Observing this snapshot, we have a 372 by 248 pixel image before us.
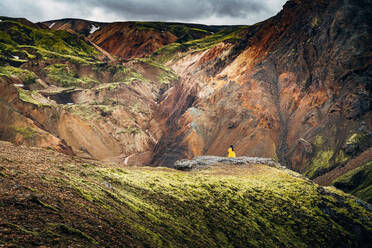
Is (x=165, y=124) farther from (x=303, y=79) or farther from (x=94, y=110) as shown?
(x=303, y=79)

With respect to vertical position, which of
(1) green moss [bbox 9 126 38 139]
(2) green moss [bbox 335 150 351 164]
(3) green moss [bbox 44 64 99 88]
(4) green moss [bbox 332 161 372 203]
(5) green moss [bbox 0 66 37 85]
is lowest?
(1) green moss [bbox 9 126 38 139]

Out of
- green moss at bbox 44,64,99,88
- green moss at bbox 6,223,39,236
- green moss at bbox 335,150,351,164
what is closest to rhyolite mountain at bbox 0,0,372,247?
green moss at bbox 6,223,39,236

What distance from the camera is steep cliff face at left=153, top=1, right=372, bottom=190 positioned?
54.3 metres

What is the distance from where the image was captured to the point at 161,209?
1499 cm

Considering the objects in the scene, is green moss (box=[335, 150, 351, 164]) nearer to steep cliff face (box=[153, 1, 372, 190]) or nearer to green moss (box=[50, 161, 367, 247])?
steep cliff face (box=[153, 1, 372, 190])

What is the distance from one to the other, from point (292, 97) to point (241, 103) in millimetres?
10627

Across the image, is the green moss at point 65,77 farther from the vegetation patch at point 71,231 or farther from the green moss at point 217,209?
the vegetation patch at point 71,231

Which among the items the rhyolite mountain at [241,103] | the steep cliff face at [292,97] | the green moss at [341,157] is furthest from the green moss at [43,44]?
the green moss at [341,157]

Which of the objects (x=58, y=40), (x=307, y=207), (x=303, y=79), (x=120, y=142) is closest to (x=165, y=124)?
(x=120, y=142)

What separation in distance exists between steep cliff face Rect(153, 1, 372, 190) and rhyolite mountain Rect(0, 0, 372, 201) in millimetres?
207

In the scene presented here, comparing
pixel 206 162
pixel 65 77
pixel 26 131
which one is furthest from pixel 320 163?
pixel 65 77

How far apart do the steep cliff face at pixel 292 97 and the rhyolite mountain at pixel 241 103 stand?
207mm

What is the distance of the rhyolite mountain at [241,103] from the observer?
53812mm

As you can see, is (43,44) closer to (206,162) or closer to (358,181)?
(206,162)
